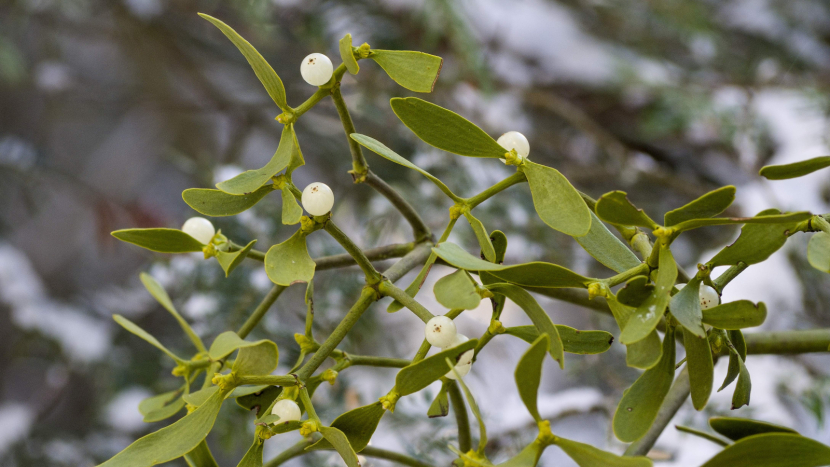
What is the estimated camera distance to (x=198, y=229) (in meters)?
0.28

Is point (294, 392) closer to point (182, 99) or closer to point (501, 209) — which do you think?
point (501, 209)

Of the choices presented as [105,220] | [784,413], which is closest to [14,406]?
[105,220]

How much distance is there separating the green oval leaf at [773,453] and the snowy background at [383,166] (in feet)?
1.23

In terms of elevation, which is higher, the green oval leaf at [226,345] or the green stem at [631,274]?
the green oval leaf at [226,345]

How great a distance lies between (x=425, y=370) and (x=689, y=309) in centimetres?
10

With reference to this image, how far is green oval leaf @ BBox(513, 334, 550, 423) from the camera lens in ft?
0.53

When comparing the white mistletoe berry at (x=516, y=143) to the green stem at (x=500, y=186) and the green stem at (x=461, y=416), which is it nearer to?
the green stem at (x=500, y=186)

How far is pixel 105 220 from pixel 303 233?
967 mm

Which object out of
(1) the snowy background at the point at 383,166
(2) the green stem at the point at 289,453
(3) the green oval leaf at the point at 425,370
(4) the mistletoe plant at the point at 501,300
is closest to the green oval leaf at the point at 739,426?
(4) the mistletoe plant at the point at 501,300

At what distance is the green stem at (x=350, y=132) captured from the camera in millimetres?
238

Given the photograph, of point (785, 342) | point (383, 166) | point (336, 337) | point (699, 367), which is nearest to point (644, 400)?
point (699, 367)

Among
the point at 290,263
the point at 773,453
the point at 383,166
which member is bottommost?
the point at 773,453

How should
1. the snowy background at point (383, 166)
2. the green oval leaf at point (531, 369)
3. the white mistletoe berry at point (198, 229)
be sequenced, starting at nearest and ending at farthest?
the green oval leaf at point (531, 369) → the white mistletoe berry at point (198, 229) → the snowy background at point (383, 166)

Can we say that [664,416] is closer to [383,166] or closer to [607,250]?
[607,250]
